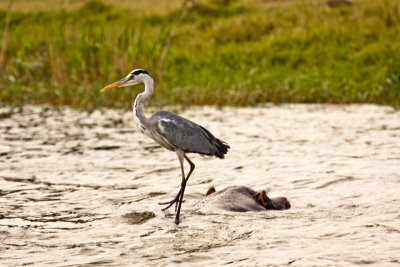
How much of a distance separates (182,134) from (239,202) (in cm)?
94

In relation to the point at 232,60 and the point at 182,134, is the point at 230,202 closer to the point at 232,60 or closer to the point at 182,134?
the point at 182,134

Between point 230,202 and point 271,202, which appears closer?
point 230,202

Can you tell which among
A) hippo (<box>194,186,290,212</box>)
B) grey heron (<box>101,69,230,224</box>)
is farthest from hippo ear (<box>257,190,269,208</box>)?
grey heron (<box>101,69,230,224</box>)

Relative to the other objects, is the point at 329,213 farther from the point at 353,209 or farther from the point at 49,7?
the point at 49,7

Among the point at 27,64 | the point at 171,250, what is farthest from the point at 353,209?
the point at 27,64

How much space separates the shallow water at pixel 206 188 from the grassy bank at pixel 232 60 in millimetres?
866

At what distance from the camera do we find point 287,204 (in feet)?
24.7

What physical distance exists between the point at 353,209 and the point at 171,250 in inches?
92.2

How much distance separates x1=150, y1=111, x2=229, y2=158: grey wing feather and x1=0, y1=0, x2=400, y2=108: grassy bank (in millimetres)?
8103

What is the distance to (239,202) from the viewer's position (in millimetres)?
7312

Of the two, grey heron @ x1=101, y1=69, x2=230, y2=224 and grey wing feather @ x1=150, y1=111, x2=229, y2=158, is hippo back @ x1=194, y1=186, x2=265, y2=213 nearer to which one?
grey heron @ x1=101, y1=69, x2=230, y2=224

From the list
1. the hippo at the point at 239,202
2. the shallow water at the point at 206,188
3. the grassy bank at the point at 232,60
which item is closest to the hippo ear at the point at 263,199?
the hippo at the point at 239,202

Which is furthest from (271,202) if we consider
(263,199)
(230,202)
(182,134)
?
(182,134)

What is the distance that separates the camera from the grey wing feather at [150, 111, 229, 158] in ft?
23.2
